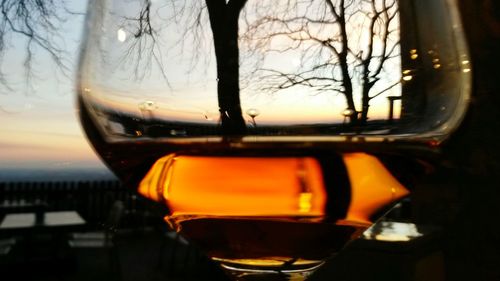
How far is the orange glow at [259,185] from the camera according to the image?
0.64ft

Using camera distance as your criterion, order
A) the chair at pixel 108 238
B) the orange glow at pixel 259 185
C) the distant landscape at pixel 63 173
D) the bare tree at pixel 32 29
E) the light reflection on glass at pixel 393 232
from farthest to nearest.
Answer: the chair at pixel 108 238 < the bare tree at pixel 32 29 < the distant landscape at pixel 63 173 < the light reflection on glass at pixel 393 232 < the orange glow at pixel 259 185

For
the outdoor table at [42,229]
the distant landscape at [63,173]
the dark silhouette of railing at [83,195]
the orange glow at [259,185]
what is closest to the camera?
the orange glow at [259,185]

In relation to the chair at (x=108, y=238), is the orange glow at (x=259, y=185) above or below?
above

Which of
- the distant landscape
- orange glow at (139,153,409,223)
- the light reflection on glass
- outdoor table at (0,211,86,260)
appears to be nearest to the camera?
orange glow at (139,153,409,223)

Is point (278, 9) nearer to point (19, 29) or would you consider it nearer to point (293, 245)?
point (293, 245)

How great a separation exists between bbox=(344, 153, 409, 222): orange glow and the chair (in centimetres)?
122

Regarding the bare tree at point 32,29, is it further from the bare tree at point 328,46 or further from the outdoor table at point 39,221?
the outdoor table at point 39,221

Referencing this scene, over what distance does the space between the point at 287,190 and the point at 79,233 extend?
3.00 metres

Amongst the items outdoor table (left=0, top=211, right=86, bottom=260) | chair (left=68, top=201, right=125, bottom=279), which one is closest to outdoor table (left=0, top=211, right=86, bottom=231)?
outdoor table (left=0, top=211, right=86, bottom=260)

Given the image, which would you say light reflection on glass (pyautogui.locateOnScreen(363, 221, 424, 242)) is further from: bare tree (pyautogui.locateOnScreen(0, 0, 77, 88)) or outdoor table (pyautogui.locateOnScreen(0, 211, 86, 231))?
outdoor table (pyautogui.locateOnScreen(0, 211, 86, 231))

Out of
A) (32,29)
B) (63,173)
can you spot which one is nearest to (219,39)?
(63,173)

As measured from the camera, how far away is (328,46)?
0.24 m

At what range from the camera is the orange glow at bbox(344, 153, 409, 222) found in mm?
205

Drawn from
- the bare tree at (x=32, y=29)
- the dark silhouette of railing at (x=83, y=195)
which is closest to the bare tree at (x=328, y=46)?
the bare tree at (x=32, y=29)
